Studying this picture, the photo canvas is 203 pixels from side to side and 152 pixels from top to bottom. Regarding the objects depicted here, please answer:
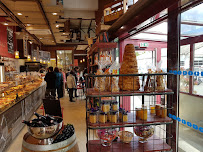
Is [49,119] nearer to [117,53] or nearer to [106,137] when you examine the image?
[106,137]

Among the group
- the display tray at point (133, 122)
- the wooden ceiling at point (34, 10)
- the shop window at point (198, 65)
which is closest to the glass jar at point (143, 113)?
the display tray at point (133, 122)

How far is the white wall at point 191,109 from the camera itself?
5.62ft

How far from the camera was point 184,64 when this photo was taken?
1.83 meters

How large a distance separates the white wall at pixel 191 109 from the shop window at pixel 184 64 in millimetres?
104

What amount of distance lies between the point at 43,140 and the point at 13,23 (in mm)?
5645

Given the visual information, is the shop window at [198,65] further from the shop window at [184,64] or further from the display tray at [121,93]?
the display tray at [121,93]

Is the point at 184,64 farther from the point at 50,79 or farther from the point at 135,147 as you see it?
the point at 50,79

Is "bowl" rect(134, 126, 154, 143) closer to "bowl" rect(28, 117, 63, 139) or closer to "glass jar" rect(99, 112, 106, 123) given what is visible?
"glass jar" rect(99, 112, 106, 123)

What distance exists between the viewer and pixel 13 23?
609 cm

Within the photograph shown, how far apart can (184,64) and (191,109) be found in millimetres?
510

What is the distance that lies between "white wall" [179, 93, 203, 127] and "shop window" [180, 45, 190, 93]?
0.34 ft

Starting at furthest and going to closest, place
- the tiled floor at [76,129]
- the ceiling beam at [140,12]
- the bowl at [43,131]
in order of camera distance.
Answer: the tiled floor at [76,129] → the ceiling beam at [140,12] → the bowl at [43,131]

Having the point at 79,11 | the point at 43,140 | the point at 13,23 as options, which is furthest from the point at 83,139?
the point at 79,11

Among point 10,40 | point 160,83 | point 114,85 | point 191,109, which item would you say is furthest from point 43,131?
point 10,40
